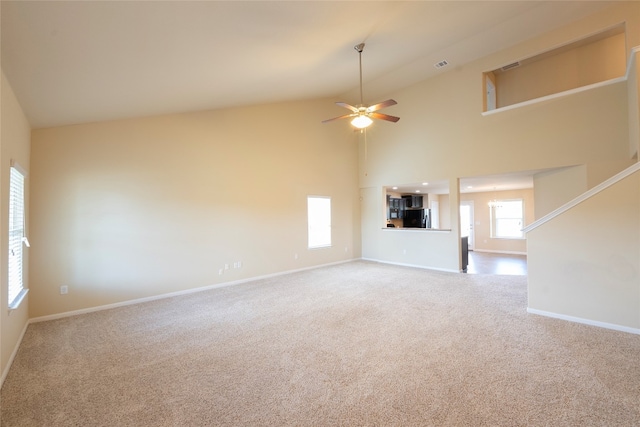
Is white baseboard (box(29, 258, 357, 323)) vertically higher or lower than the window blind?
lower

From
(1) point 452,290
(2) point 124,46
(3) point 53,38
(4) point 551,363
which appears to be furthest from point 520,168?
(3) point 53,38

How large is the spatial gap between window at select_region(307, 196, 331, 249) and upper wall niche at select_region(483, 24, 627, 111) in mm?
4334

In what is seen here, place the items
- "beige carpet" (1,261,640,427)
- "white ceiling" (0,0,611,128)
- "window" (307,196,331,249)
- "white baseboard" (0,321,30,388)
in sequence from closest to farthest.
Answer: "beige carpet" (1,261,640,427) → "white ceiling" (0,0,611,128) → "white baseboard" (0,321,30,388) → "window" (307,196,331,249)

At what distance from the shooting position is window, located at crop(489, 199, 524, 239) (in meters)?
9.91

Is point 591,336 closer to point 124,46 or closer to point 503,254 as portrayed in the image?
point 124,46

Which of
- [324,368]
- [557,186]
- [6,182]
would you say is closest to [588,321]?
[557,186]

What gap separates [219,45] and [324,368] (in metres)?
3.49

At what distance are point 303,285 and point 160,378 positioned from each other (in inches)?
130

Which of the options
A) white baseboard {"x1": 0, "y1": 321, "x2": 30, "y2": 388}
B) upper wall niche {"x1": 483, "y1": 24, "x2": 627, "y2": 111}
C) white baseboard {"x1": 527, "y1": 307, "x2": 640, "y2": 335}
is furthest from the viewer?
upper wall niche {"x1": 483, "y1": 24, "x2": 627, "y2": 111}

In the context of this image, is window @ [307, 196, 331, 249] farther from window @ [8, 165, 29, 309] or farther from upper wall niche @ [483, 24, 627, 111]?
window @ [8, 165, 29, 309]

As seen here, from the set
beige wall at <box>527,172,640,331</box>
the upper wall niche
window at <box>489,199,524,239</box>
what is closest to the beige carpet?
beige wall at <box>527,172,640,331</box>

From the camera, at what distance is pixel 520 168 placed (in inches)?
219

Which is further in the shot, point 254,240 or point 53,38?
point 254,240

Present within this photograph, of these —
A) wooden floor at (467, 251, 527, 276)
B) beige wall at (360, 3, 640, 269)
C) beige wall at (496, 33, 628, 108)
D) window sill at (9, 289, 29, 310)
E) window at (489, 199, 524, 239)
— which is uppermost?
beige wall at (496, 33, 628, 108)
